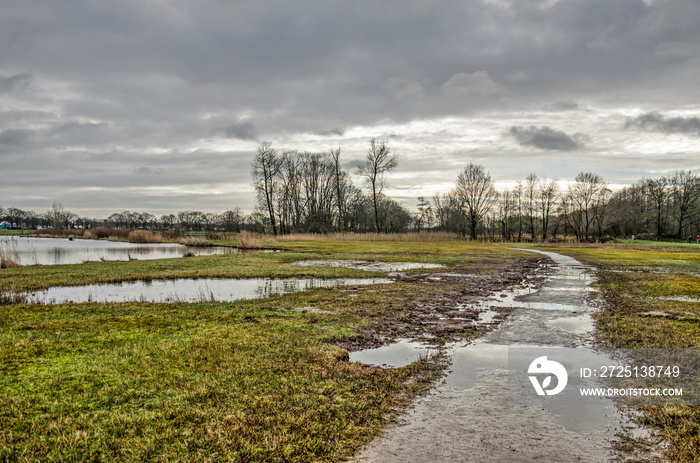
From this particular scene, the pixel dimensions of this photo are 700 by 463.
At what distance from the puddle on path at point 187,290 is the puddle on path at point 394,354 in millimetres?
5781

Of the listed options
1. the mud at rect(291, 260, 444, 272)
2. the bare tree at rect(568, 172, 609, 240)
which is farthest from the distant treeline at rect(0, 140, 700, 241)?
the mud at rect(291, 260, 444, 272)

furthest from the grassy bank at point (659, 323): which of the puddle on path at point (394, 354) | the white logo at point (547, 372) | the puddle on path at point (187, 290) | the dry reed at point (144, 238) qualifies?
the dry reed at point (144, 238)

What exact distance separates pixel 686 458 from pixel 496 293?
356 inches

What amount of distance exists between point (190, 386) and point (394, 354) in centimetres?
296

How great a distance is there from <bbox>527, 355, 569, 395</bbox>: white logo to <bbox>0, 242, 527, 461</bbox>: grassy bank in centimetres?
121

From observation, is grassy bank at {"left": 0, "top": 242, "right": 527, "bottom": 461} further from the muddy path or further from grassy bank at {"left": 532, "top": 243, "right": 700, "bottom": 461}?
grassy bank at {"left": 532, "top": 243, "right": 700, "bottom": 461}

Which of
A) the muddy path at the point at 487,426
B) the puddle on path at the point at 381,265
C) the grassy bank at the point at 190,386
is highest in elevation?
the grassy bank at the point at 190,386

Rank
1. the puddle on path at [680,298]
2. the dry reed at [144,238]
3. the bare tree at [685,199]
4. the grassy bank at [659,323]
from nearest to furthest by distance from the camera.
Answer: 1. the grassy bank at [659,323]
2. the puddle on path at [680,298]
3. the dry reed at [144,238]
4. the bare tree at [685,199]

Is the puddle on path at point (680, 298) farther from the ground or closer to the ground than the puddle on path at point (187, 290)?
closer to the ground

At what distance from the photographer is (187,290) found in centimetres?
1315

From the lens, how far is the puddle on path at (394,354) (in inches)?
232

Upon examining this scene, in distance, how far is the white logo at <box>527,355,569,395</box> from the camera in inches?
192

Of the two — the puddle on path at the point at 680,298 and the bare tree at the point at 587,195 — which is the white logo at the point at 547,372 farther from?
the bare tree at the point at 587,195

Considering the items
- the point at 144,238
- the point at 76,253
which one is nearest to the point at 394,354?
the point at 76,253
